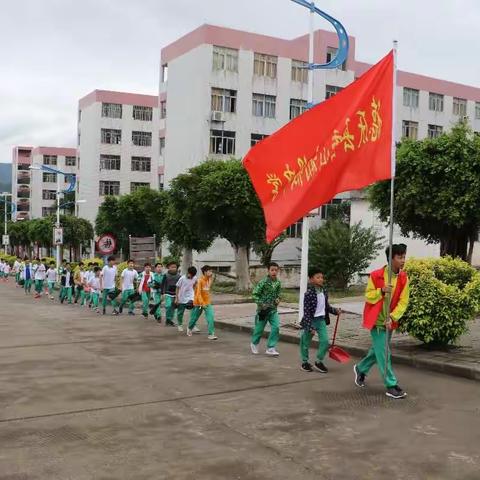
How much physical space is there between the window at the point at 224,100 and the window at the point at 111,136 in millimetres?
25081

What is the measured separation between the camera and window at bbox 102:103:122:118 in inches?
2534

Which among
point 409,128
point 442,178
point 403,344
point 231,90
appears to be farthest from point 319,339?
point 409,128

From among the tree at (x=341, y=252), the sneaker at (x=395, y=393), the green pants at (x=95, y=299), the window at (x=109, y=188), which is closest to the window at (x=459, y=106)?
the tree at (x=341, y=252)

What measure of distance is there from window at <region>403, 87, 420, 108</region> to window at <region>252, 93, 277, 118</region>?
1188cm

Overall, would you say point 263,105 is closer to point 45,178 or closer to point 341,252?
point 341,252

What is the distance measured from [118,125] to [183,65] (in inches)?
921

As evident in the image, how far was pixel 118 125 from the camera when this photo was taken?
213ft

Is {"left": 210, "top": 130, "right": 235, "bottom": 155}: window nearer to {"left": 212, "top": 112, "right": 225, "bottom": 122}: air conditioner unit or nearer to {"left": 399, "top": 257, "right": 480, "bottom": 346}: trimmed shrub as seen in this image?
{"left": 212, "top": 112, "right": 225, "bottom": 122}: air conditioner unit

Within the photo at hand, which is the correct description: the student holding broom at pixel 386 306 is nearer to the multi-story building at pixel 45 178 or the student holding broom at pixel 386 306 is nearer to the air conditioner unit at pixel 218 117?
the air conditioner unit at pixel 218 117

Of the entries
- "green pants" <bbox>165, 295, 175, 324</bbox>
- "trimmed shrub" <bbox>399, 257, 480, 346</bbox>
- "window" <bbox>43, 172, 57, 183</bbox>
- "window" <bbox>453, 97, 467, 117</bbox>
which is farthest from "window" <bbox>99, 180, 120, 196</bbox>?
"trimmed shrub" <bbox>399, 257, 480, 346</bbox>

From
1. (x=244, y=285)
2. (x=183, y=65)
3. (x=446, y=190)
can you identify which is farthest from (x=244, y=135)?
(x=446, y=190)

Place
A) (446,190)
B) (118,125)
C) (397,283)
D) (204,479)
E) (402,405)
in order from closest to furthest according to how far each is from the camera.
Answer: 1. (204,479)
2. (402,405)
3. (397,283)
4. (446,190)
5. (118,125)

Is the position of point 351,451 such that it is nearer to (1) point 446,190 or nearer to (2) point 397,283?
(2) point 397,283

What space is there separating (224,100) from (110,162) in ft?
82.9
